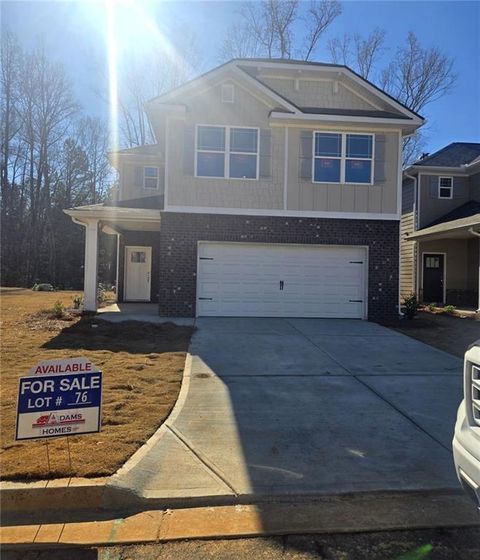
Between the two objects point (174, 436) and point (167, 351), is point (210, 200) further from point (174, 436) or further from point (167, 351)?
point (174, 436)

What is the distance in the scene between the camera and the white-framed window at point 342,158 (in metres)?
14.0

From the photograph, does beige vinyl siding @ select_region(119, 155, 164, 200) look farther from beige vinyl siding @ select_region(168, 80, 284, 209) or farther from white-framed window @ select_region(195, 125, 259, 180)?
white-framed window @ select_region(195, 125, 259, 180)

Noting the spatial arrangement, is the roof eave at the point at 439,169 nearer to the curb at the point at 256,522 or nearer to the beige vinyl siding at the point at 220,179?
the beige vinyl siding at the point at 220,179

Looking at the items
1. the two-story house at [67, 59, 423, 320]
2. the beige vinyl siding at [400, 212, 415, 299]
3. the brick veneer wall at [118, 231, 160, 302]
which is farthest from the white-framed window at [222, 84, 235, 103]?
the beige vinyl siding at [400, 212, 415, 299]

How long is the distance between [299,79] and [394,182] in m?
4.47

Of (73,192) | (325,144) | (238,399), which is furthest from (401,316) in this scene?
(73,192)

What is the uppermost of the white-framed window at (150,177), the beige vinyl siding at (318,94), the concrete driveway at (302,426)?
the beige vinyl siding at (318,94)

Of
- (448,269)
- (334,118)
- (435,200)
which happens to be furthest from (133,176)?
(448,269)

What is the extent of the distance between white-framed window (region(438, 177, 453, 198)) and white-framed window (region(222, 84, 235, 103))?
11.6 metres

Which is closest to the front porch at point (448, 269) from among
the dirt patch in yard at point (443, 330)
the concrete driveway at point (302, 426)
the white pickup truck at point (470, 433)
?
the dirt patch in yard at point (443, 330)

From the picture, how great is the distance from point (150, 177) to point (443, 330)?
12137 millimetres

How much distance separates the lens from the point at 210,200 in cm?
1373

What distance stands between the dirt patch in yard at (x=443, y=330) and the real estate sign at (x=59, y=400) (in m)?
7.77

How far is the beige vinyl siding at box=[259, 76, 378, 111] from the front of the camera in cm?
1492
